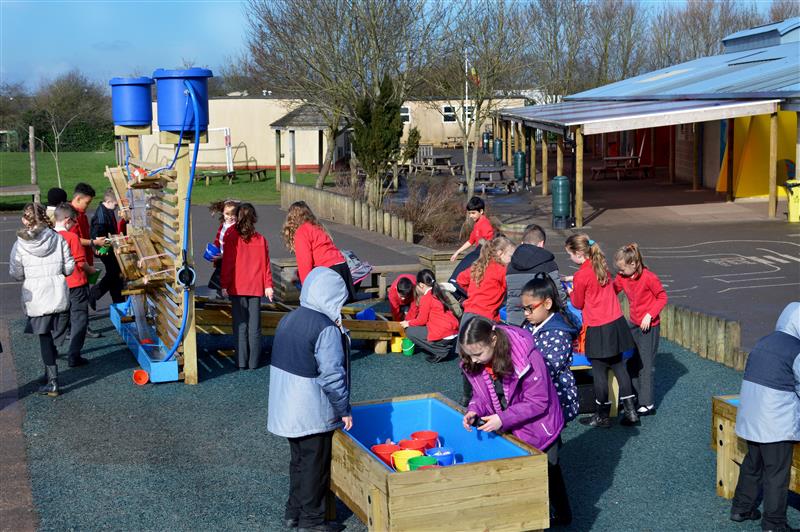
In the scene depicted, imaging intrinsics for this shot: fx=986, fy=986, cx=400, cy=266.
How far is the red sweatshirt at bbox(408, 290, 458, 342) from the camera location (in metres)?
10.8

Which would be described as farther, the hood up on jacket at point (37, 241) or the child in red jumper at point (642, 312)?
the hood up on jacket at point (37, 241)

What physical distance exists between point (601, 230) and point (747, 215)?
4.19 m

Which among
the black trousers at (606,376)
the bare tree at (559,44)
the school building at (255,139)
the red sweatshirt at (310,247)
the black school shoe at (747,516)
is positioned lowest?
the black school shoe at (747,516)

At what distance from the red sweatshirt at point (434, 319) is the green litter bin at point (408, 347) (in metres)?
0.33

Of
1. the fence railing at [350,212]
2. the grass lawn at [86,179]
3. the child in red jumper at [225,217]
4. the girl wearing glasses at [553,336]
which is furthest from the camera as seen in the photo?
the grass lawn at [86,179]

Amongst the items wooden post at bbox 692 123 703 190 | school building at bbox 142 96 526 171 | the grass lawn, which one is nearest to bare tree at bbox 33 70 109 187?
the grass lawn

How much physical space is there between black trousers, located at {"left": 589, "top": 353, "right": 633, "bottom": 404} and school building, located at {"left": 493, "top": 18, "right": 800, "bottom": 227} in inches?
604

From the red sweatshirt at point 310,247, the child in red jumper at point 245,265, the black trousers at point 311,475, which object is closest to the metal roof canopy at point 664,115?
the red sweatshirt at point 310,247

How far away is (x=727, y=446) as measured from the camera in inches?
262

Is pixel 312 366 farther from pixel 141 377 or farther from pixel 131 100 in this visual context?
pixel 131 100

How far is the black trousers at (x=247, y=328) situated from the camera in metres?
10.6

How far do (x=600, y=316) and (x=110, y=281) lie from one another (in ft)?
24.1

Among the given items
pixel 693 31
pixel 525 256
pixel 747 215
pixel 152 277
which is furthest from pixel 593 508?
pixel 693 31

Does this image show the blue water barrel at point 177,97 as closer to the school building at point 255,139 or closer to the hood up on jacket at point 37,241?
the hood up on jacket at point 37,241
